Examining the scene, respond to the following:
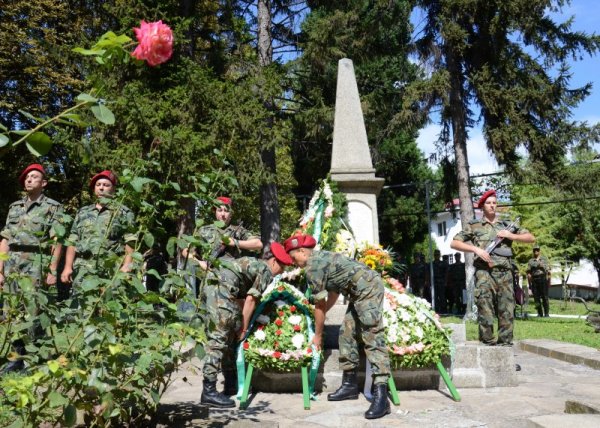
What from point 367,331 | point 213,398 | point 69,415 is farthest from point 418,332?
point 69,415

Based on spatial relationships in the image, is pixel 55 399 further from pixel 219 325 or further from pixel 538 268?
pixel 538 268

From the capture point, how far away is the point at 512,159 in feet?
56.2

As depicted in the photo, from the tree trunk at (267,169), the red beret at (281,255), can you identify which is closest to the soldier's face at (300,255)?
the red beret at (281,255)

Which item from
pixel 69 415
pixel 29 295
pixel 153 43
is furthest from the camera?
pixel 29 295

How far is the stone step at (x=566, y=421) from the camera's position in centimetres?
379

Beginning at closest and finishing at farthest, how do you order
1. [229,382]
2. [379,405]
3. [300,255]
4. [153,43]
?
1. [153,43]
2. [379,405]
3. [300,255]
4. [229,382]

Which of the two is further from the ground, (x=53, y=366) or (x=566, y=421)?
(x=53, y=366)

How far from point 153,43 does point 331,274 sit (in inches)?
124

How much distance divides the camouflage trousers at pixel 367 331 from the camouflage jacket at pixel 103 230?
2041 millimetres

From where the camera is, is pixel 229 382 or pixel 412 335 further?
pixel 229 382

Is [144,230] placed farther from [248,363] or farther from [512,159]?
[512,159]

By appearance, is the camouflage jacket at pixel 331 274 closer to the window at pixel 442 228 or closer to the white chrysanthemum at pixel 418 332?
the white chrysanthemum at pixel 418 332

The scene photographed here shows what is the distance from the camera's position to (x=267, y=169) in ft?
51.5

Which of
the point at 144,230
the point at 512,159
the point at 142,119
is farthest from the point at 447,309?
the point at 144,230
